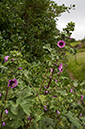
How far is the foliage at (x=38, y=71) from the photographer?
1026mm

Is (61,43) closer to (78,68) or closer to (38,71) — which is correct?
(38,71)

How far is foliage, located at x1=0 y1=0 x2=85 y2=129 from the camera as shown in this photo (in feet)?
3.37

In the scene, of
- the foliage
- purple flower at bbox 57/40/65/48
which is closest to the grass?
the foliage

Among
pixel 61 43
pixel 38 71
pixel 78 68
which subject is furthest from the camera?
pixel 78 68

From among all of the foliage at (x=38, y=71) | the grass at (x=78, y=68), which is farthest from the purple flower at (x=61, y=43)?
the grass at (x=78, y=68)

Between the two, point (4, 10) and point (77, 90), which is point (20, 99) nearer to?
point (77, 90)

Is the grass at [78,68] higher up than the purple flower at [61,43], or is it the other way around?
the grass at [78,68]

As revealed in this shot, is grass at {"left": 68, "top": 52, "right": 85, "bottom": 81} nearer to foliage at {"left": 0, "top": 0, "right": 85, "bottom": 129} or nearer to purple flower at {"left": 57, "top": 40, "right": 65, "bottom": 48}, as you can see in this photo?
foliage at {"left": 0, "top": 0, "right": 85, "bottom": 129}

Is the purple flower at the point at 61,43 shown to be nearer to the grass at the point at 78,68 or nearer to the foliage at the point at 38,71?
the foliage at the point at 38,71

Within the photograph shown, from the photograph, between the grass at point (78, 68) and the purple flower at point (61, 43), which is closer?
the purple flower at point (61, 43)

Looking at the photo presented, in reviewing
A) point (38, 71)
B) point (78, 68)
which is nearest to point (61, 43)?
point (38, 71)

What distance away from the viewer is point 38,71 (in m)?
2.17

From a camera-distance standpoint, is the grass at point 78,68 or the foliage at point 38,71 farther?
the grass at point 78,68

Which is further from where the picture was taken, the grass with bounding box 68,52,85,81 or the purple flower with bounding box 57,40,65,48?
the grass with bounding box 68,52,85,81
